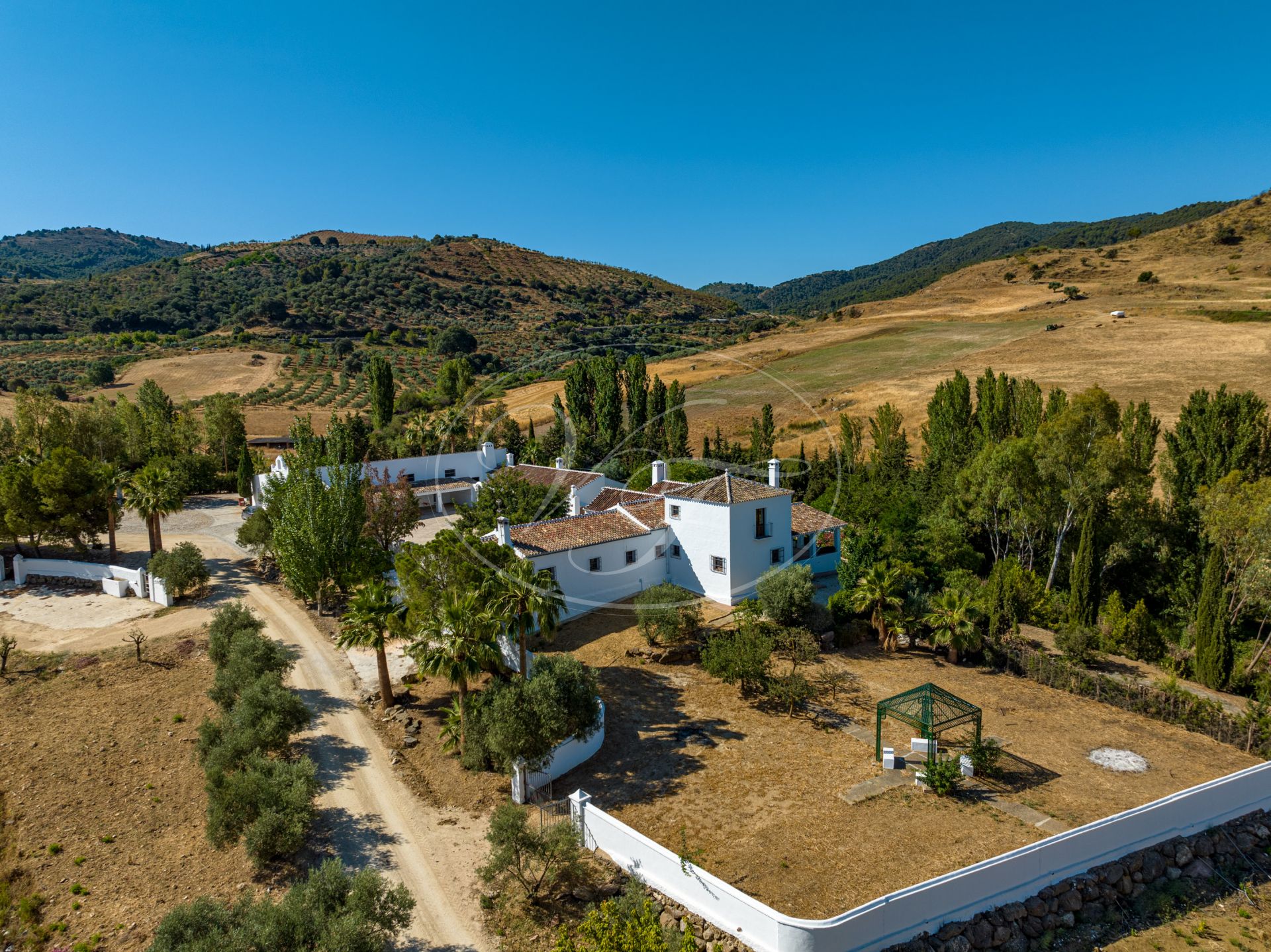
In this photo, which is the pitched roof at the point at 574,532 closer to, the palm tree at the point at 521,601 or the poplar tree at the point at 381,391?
the palm tree at the point at 521,601

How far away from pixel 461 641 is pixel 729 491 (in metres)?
15.5

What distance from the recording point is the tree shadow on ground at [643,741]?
20453 millimetres

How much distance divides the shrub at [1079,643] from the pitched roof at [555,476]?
28.7 m

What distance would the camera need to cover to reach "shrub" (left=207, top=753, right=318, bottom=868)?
17.8 meters

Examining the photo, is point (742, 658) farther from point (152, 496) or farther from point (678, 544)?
point (152, 496)

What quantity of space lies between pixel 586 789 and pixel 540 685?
3.26 metres

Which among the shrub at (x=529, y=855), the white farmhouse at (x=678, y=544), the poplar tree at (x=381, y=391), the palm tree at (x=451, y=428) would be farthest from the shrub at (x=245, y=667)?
the poplar tree at (x=381, y=391)

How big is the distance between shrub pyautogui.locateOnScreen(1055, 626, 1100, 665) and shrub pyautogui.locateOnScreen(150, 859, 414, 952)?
26.7 meters

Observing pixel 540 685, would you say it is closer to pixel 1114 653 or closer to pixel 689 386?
pixel 1114 653

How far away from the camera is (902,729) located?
2364cm

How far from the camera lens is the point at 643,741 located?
22844 millimetres

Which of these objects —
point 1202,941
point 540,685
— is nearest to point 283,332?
point 540,685

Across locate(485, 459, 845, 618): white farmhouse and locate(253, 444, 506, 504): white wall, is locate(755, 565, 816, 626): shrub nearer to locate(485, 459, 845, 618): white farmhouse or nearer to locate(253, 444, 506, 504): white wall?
locate(485, 459, 845, 618): white farmhouse

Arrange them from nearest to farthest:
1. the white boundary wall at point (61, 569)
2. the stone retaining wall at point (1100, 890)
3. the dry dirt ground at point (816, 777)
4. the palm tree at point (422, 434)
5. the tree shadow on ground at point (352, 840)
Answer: the stone retaining wall at point (1100, 890), the dry dirt ground at point (816, 777), the tree shadow on ground at point (352, 840), the white boundary wall at point (61, 569), the palm tree at point (422, 434)
